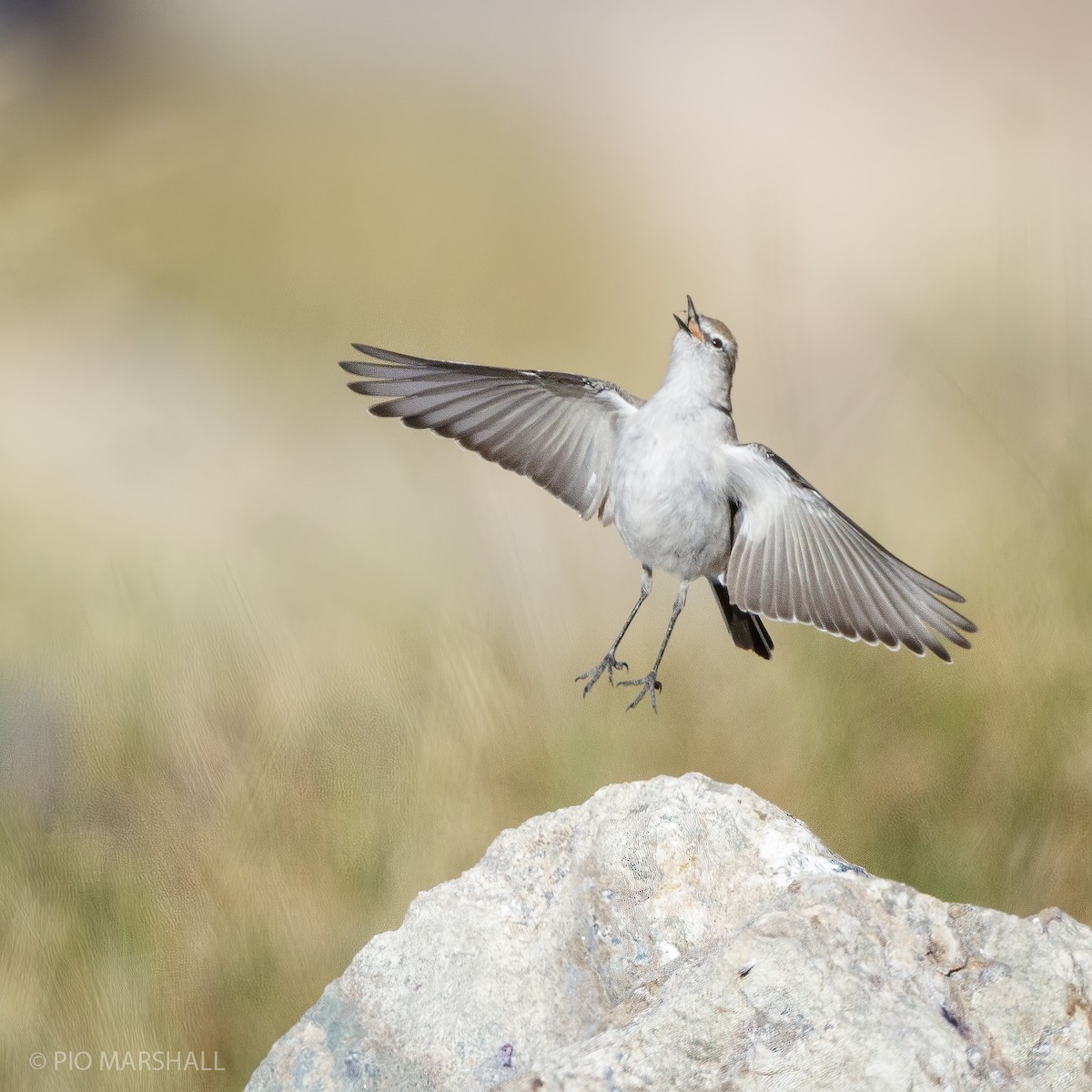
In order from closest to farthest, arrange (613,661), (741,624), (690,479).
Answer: (690,479)
(741,624)
(613,661)

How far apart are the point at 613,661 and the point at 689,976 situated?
146 cm

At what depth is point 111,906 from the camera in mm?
2783

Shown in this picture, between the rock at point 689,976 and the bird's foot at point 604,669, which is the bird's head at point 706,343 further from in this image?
the rock at point 689,976

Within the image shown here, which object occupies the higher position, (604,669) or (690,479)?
(690,479)

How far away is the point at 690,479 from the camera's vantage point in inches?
98.9

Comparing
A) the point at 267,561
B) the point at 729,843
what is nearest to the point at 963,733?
the point at 729,843

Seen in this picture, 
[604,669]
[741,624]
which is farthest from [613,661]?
[741,624]

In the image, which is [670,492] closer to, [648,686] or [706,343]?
[706,343]

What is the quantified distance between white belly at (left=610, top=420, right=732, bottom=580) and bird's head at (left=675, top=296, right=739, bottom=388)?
0.53 feet

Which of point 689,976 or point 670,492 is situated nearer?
point 689,976

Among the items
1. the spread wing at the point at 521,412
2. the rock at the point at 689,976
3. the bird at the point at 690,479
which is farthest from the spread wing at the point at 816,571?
the rock at the point at 689,976

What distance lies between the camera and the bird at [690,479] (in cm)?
251

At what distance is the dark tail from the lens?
2930 mm

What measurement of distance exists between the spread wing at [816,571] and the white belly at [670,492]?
0.18ft
